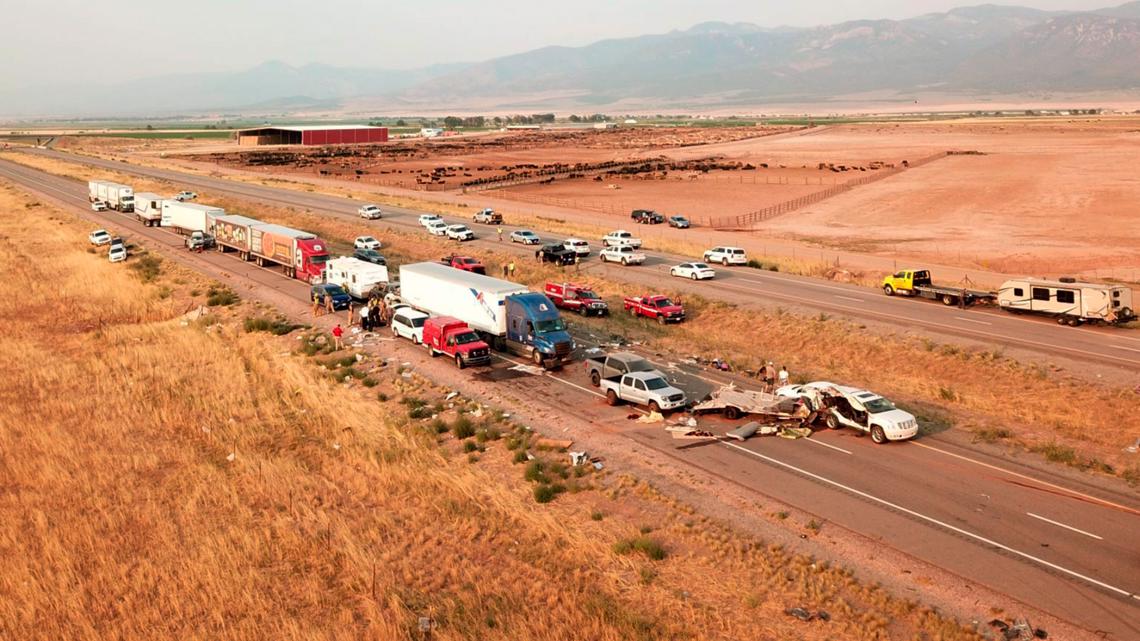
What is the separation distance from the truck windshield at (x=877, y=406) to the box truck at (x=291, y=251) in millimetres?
35646

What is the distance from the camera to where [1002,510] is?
77.2 feet

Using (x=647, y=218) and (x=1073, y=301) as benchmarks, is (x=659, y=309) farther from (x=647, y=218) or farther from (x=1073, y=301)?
(x=647, y=218)

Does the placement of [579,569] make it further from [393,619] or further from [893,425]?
[893,425]

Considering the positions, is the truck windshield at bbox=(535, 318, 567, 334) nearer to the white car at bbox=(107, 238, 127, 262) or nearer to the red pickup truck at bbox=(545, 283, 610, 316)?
the red pickup truck at bbox=(545, 283, 610, 316)

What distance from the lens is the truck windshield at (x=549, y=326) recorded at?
123 ft

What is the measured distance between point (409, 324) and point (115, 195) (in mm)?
70734

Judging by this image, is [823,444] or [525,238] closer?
[823,444]

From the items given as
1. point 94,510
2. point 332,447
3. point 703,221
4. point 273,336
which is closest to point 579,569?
point 332,447

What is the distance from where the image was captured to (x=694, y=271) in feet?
187

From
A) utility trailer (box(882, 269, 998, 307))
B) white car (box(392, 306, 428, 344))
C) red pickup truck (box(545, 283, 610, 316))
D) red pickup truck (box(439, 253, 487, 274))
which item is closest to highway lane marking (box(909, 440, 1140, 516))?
red pickup truck (box(545, 283, 610, 316))

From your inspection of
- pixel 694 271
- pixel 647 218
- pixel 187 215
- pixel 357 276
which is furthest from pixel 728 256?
pixel 187 215

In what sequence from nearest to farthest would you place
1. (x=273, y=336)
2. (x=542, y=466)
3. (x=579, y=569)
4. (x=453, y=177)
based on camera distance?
(x=579, y=569) → (x=542, y=466) → (x=273, y=336) → (x=453, y=177)

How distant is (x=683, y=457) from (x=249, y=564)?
1311 cm

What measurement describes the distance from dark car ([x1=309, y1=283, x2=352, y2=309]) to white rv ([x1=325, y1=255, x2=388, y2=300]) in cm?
62
